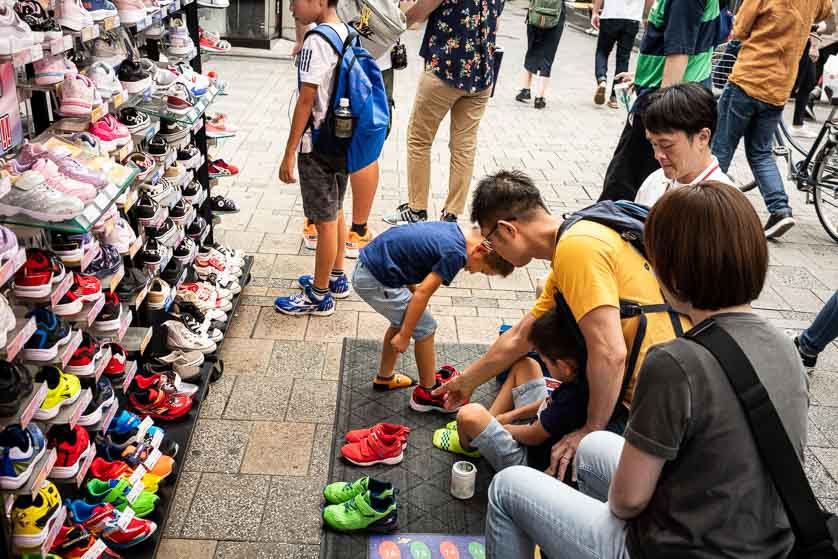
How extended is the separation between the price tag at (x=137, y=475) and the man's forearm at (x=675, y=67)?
3570 millimetres

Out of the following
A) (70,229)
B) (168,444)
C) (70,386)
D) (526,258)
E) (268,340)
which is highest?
(70,229)

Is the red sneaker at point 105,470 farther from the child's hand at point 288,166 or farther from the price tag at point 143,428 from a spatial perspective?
the child's hand at point 288,166

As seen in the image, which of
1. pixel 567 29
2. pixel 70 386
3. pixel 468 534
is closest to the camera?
pixel 70 386

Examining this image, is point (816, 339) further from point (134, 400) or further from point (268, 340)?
point (134, 400)

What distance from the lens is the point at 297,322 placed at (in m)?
4.59

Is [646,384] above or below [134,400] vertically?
above

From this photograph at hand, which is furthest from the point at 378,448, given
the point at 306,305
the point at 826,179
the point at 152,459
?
the point at 826,179

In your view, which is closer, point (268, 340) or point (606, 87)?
point (268, 340)

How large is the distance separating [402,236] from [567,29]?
52.4 ft

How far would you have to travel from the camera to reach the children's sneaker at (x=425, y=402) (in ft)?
12.4

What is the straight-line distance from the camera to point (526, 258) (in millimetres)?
3078

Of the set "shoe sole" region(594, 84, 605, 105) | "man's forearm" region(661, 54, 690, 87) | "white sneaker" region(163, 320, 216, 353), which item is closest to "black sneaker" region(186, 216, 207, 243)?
"white sneaker" region(163, 320, 216, 353)

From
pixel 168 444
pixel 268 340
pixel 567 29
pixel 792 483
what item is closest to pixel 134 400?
pixel 168 444

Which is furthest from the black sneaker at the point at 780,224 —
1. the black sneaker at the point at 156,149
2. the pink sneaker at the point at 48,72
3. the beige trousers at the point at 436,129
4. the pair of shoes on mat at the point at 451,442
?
the pink sneaker at the point at 48,72
